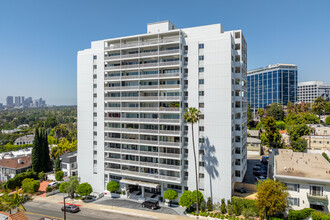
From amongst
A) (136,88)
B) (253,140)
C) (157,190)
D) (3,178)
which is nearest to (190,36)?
(136,88)

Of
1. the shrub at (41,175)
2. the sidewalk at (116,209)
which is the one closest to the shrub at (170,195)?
the sidewalk at (116,209)

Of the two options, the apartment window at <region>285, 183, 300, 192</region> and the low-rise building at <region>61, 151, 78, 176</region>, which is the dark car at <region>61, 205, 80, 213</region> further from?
the apartment window at <region>285, 183, 300, 192</region>

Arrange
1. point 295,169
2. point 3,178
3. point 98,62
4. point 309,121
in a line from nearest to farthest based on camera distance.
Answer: point 295,169 < point 98,62 < point 3,178 < point 309,121

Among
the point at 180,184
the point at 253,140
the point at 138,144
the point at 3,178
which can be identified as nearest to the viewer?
the point at 180,184

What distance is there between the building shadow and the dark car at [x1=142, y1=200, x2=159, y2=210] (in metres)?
12.1

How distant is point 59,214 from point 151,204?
19.5m

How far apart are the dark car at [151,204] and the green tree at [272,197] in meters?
20.3

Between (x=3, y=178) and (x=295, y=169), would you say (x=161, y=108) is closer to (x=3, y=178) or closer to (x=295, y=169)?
(x=295, y=169)

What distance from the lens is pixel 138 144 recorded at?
46469mm

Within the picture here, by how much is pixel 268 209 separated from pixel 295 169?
35.3 feet

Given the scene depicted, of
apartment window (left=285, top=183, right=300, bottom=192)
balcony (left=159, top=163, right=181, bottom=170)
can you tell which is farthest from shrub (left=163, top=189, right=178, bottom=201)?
apartment window (left=285, top=183, right=300, bottom=192)

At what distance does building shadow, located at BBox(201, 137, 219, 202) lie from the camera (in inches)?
1607

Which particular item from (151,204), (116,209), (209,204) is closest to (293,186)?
(209,204)

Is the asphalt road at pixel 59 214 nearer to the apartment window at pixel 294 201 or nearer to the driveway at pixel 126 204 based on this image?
the driveway at pixel 126 204
